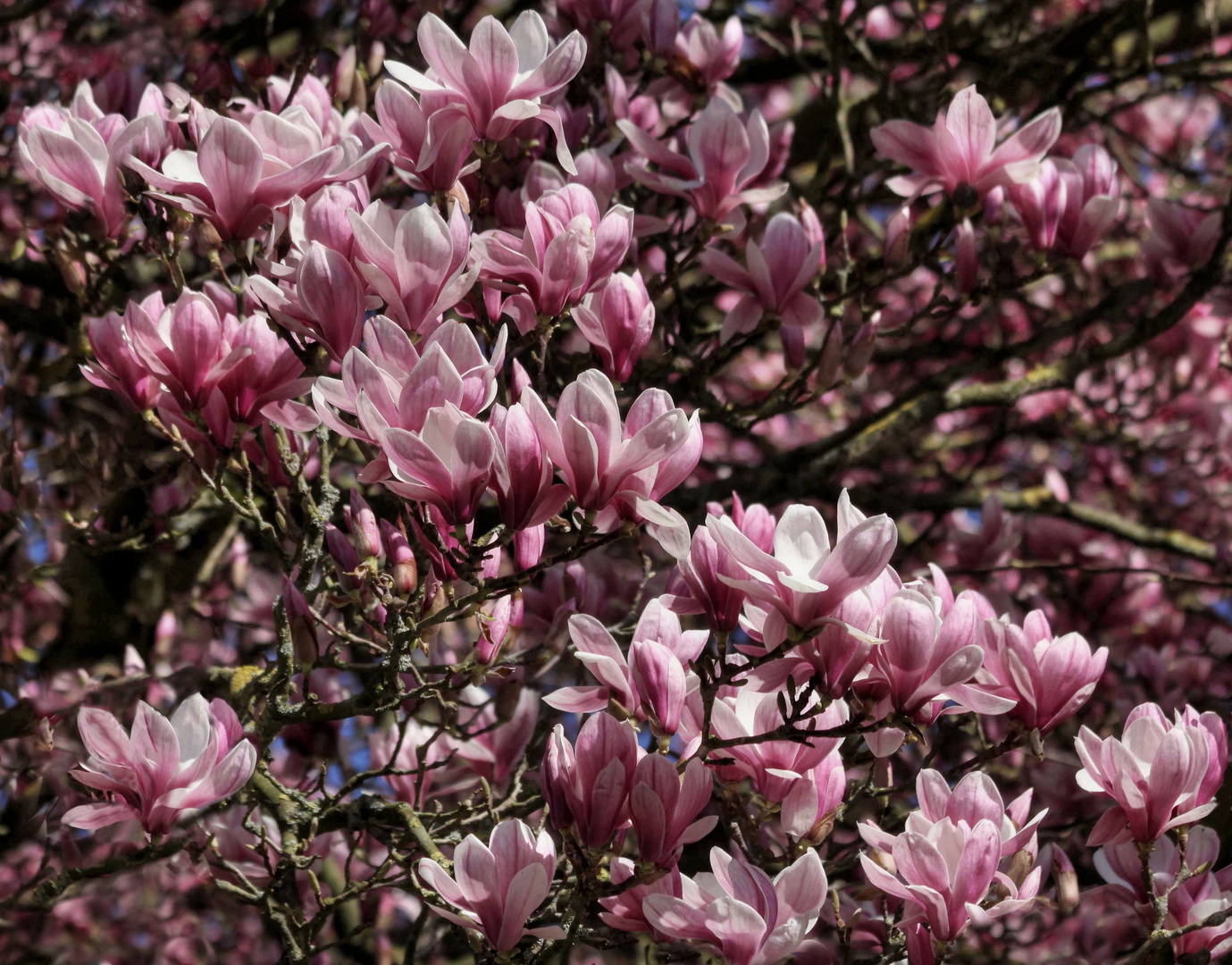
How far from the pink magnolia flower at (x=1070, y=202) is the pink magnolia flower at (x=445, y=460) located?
1423 mm

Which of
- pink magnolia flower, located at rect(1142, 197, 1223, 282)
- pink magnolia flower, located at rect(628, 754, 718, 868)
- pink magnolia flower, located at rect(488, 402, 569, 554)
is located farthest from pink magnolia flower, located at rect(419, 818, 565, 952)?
pink magnolia flower, located at rect(1142, 197, 1223, 282)

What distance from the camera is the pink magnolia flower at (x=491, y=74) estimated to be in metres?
1.57

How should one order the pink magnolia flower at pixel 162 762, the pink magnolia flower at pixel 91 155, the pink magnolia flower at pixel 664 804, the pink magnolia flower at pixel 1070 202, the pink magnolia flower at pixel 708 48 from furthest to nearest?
the pink magnolia flower at pixel 708 48
the pink magnolia flower at pixel 1070 202
the pink magnolia flower at pixel 91 155
the pink magnolia flower at pixel 162 762
the pink magnolia flower at pixel 664 804

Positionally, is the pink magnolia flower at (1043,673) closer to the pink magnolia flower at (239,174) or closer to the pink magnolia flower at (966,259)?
the pink magnolia flower at (966,259)

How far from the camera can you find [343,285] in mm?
1418

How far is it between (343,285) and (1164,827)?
1287 mm

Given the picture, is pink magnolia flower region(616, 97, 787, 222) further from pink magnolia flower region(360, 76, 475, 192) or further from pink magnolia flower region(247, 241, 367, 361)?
pink magnolia flower region(247, 241, 367, 361)

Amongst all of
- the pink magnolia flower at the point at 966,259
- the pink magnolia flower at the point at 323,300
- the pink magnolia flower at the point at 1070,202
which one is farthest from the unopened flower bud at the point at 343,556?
the pink magnolia flower at the point at 1070,202

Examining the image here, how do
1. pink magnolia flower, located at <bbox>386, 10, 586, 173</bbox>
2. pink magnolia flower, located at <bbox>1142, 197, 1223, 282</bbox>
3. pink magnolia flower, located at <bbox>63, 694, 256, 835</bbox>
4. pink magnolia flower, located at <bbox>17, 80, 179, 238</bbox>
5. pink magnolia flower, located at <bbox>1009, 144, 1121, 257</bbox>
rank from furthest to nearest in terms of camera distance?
pink magnolia flower, located at <bbox>1142, 197, 1223, 282</bbox> → pink magnolia flower, located at <bbox>1009, 144, 1121, 257</bbox> → pink magnolia flower, located at <bbox>17, 80, 179, 238</bbox> → pink magnolia flower, located at <bbox>386, 10, 586, 173</bbox> → pink magnolia flower, located at <bbox>63, 694, 256, 835</bbox>

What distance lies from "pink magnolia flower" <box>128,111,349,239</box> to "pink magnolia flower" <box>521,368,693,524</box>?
1.67 feet

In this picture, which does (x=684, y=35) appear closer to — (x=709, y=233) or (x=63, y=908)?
(x=709, y=233)

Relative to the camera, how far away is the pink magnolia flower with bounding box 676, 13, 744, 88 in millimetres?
2357

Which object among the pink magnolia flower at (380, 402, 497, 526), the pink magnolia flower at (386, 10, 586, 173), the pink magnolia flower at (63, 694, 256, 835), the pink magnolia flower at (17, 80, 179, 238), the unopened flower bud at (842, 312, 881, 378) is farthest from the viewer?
the unopened flower bud at (842, 312, 881, 378)

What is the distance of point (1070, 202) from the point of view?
2.26 metres
